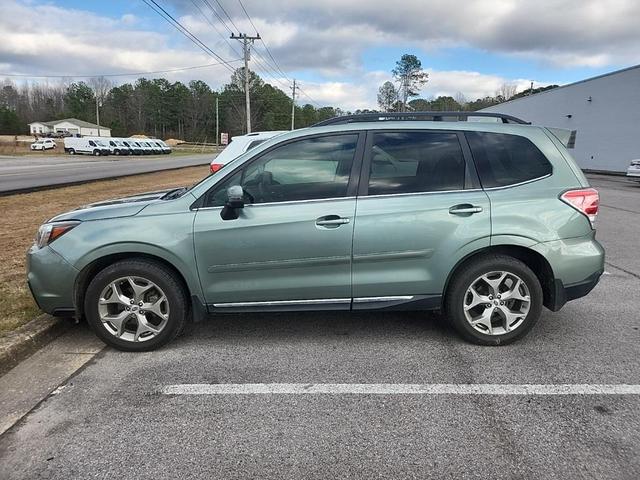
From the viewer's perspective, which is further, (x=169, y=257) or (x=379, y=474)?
(x=169, y=257)

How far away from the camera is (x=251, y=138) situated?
1012 centimetres

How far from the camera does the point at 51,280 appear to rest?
12.7 feet

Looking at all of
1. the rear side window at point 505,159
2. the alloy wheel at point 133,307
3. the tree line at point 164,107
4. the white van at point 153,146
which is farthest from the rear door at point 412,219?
the tree line at point 164,107

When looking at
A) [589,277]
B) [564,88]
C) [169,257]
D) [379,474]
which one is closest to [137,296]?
[169,257]

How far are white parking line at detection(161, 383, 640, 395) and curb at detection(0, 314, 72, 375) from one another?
139cm

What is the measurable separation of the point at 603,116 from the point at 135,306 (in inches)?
1262

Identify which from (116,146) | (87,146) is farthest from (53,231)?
(116,146)

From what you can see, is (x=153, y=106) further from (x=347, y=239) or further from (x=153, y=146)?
(x=347, y=239)

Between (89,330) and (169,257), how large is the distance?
133 cm

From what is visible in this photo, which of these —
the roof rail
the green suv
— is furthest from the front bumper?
the roof rail

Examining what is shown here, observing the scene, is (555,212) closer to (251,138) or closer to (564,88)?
(251,138)

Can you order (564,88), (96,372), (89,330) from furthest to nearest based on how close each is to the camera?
(564,88) < (89,330) < (96,372)

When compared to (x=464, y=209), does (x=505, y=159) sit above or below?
above

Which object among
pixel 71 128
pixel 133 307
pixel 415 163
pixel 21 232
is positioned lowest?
pixel 21 232
